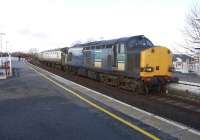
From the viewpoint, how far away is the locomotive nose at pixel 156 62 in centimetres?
1775

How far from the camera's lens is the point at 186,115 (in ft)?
39.1

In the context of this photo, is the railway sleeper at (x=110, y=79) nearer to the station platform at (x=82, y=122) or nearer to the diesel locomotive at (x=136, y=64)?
the diesel locomotive at (x=136, y=64)

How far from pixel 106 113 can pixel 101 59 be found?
1320 centimetres

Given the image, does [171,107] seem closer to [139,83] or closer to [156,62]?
[139,83]

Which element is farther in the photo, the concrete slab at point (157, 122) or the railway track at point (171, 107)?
the railway track at point (171, 107)

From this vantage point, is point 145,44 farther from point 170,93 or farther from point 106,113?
point 106,113

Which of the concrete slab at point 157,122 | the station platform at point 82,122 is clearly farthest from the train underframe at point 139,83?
the concrete slab at point 157,122

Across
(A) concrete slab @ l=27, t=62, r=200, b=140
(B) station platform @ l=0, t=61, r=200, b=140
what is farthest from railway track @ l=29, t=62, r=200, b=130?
(B) station platform @ l=0, t=61, r=200, b=140

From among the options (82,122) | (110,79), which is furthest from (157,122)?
(110,79)

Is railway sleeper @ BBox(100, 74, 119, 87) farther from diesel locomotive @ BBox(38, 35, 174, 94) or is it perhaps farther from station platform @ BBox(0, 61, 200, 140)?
station platform @ BBox(0, 61, 200, 140)

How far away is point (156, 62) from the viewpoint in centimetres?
1811

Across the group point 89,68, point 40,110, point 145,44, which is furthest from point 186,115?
point 89,68

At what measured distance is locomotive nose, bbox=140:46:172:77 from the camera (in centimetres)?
1775

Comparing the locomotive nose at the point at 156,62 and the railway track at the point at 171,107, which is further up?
the locomotive nose at the point at 156,62
